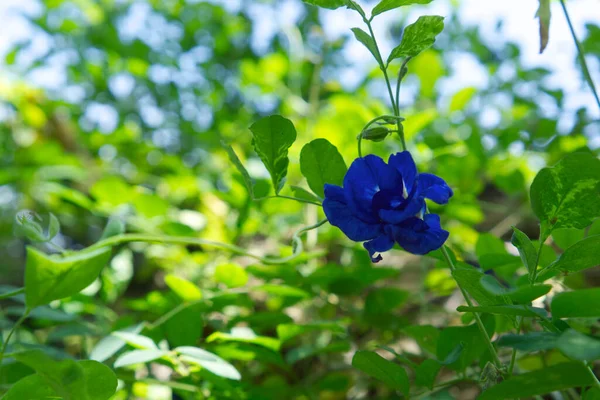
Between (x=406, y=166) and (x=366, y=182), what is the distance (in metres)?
0.04

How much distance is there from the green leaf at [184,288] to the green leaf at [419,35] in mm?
428

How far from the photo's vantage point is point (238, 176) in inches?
33.6

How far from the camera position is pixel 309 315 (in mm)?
1131

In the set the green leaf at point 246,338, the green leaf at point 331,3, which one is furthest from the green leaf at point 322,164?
the green leaf at point 246,338

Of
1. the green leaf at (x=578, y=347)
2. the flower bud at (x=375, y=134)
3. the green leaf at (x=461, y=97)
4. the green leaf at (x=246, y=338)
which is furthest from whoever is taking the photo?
the green leaf at (x=461, y=97)

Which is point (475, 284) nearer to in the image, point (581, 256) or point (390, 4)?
point (581, 256)

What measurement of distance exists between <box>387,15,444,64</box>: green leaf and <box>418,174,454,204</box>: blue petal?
0.11 metres

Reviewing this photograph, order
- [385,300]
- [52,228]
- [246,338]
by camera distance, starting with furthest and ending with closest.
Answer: [385,300] < [246,338] < [52,228]

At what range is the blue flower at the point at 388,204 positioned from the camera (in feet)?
1.48

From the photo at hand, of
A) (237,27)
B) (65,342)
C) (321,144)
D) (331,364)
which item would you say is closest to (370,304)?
(331,364)

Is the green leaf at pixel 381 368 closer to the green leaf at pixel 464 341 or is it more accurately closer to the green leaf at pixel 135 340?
the green leaf at pixel 464 341

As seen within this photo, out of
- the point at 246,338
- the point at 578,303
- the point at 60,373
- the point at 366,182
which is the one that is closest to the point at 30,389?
the point at 60,373

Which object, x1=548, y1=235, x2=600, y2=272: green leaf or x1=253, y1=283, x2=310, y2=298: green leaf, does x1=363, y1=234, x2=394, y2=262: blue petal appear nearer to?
x1=548, y1=235, x2=600, y2=272: green leaf

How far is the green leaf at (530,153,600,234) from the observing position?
420 mm
